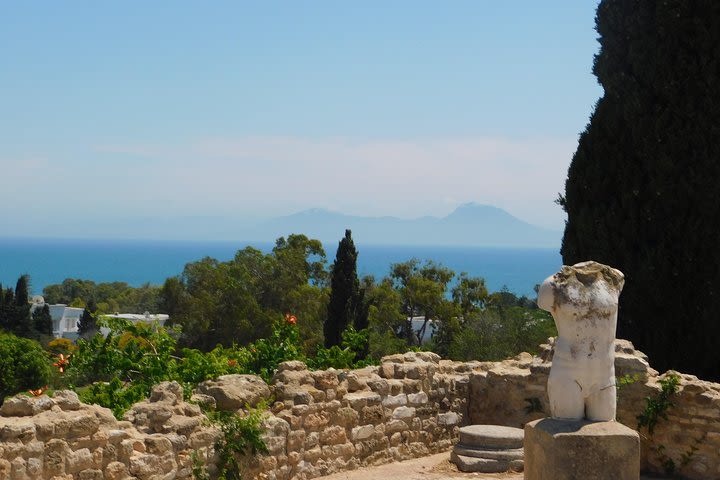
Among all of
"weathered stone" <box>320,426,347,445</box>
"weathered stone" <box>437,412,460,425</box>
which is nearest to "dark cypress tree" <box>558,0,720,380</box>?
"weathered stone" <box>437,412,460,425</box>

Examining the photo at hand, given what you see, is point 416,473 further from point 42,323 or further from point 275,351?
point 42,323

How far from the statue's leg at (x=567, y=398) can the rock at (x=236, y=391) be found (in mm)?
3057

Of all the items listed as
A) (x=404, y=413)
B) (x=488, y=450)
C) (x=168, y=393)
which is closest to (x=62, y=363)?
(x=168, y=393)

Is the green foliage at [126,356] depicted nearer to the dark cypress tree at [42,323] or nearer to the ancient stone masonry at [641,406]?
the ancient stone masonry at [641,406]

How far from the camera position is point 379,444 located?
35.6 feet

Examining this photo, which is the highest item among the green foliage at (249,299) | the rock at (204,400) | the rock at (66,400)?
the rock at (66,400)

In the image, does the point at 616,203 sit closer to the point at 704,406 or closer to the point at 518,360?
the point at 518,360

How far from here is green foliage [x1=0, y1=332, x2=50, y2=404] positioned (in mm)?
37375

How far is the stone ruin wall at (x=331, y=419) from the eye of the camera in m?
7.20

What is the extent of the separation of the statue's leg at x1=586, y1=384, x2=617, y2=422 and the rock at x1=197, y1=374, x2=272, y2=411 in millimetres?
3333

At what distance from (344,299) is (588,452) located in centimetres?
2212

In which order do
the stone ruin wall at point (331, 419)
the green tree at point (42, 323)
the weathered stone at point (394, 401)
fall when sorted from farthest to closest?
the green tree at point (42, 323)
the weathered stone at point (394, 401)
the stone ruin wall at point (331, 419)

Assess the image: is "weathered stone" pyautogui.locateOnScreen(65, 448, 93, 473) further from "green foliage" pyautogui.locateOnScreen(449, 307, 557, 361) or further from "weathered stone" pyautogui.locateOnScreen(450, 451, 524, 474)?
"green foliage" pyautogui.locateOnScreen(449, 307, 557, 361)

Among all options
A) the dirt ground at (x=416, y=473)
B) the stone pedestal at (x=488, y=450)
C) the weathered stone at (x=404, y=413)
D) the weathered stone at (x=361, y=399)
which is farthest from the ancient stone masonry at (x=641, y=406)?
the weathered stone at (x=361, y=399)
